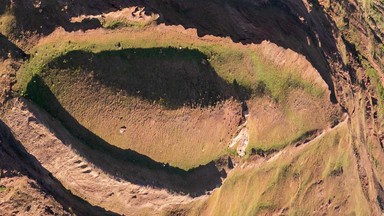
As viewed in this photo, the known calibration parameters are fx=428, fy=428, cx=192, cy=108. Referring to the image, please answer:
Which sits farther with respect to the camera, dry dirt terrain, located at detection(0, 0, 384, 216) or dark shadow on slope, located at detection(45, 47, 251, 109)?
dark shadow on slope, located at detection(45, 47, 251, 109)

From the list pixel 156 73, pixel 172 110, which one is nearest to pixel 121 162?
pixel 172 110

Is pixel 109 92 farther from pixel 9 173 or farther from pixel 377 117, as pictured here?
pixel 377 117

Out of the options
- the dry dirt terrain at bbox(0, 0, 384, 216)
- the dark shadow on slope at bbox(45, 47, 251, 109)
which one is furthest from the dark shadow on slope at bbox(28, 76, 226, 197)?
the dark shadow on slope at bbox(45, 47, 251, 109)

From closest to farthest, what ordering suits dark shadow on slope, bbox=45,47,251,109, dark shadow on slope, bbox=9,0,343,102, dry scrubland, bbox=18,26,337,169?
dark shadow on slope, bbox=9,0,343,102, dry scrubland, bbox=18,26,337,169, dark shadow on slope, bbox=45,47,251,109

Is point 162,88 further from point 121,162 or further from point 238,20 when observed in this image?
point 238,20

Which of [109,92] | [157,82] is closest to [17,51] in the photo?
[109,92]

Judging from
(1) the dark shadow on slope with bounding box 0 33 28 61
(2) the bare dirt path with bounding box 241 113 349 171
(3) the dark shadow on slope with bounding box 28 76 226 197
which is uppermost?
(1) the dark shadow on slope with bounding box 0 33 28 61

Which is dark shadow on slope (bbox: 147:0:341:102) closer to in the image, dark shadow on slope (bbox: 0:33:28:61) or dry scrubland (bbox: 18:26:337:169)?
dry scrubland (bbox: 18:26:337:169)

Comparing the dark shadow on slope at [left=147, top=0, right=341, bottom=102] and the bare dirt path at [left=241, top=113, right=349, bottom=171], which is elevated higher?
the dark shadow on slope at [left=147, top=0, right=341, bottom=102]
